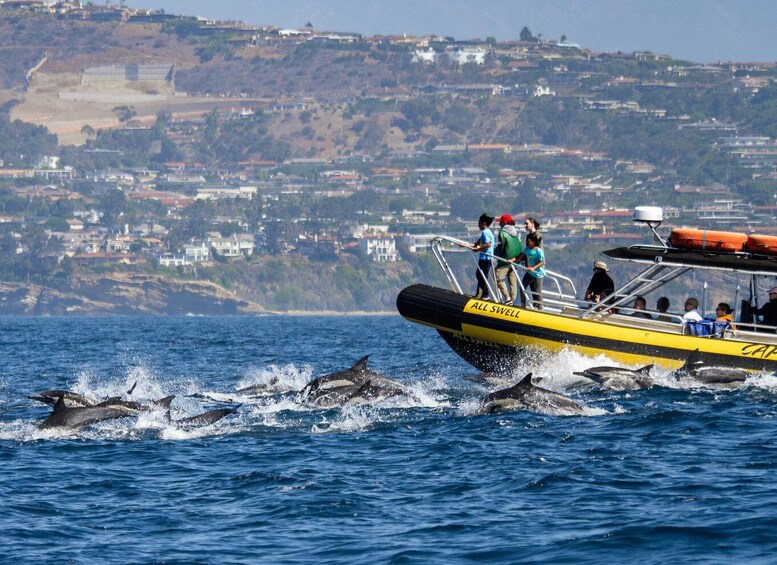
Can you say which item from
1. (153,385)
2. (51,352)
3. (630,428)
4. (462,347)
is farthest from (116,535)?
(51,352)

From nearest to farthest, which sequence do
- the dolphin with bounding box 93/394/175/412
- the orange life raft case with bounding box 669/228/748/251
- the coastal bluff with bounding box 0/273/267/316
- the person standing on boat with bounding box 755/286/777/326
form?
1. the dolphin with bounding box 93/394/175/412
2. the orange life raft case with bounding box 669/228/748/251
3. the person standing on boat with bounding box 755/286/777/326
4. the coastal bluff with bounding box 0/273/267/316

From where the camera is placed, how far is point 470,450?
2138 cm

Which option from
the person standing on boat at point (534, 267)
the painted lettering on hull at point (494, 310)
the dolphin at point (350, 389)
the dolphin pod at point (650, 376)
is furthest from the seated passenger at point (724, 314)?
the dolphin at point (350, 389)

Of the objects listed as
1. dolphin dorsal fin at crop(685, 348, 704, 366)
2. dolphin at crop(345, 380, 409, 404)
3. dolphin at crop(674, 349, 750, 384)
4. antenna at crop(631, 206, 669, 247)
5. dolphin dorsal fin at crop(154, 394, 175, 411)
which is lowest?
dolphin dorsal fin at crop(154, 394, 175, 411)

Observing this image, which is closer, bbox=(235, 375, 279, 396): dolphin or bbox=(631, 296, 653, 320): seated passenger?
bbox=(235, 375, 279, 396): dolphin

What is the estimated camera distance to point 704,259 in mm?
28109

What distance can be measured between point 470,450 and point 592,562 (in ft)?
18.9

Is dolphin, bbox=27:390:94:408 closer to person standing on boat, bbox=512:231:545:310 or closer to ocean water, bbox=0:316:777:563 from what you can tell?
ocean water, bbox=0:316:777:563

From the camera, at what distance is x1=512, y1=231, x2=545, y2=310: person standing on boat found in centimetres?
2844

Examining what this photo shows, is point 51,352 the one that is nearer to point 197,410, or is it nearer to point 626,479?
point 197,410

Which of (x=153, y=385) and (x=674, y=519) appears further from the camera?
(x=153, y=385)

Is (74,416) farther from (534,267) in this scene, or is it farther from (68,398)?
(534,267)

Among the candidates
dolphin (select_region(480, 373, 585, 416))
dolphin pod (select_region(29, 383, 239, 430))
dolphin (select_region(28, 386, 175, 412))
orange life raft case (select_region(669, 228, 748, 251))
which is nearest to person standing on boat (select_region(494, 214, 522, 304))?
orange life raft case (select_region(669, 228, 748, 251))

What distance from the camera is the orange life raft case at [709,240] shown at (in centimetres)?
2831
